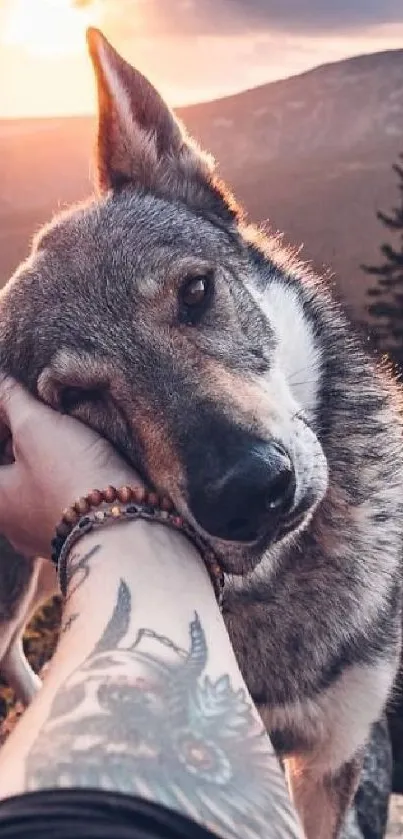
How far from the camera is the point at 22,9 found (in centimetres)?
283

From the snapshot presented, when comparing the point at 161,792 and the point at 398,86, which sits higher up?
the point at 398,86

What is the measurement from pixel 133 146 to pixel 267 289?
0.38m

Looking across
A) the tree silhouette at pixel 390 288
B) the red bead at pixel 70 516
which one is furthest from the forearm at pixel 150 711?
the tree silhouette at pixel 390 288

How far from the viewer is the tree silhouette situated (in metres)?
4.05

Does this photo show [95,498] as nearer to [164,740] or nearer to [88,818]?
[164,740]

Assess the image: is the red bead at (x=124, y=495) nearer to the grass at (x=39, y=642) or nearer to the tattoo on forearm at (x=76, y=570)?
the tattoo on forearm at (x=76, y=570)

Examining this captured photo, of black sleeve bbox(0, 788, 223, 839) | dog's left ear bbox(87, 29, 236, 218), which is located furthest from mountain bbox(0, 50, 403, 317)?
black sleeve bbox(0, 788, 223, 839)

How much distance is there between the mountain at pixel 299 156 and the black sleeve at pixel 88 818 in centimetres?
244

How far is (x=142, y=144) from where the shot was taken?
174cm

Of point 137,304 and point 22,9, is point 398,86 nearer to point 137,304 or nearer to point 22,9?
point 22,9

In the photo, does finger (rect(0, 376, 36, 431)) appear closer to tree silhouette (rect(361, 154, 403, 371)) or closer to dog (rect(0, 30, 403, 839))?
dog (rect(0, 30, 403, 839))

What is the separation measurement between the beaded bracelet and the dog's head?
12cm

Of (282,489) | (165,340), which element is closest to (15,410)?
(165,340)

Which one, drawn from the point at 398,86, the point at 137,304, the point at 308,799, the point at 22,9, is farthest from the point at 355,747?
the point at 398,86
